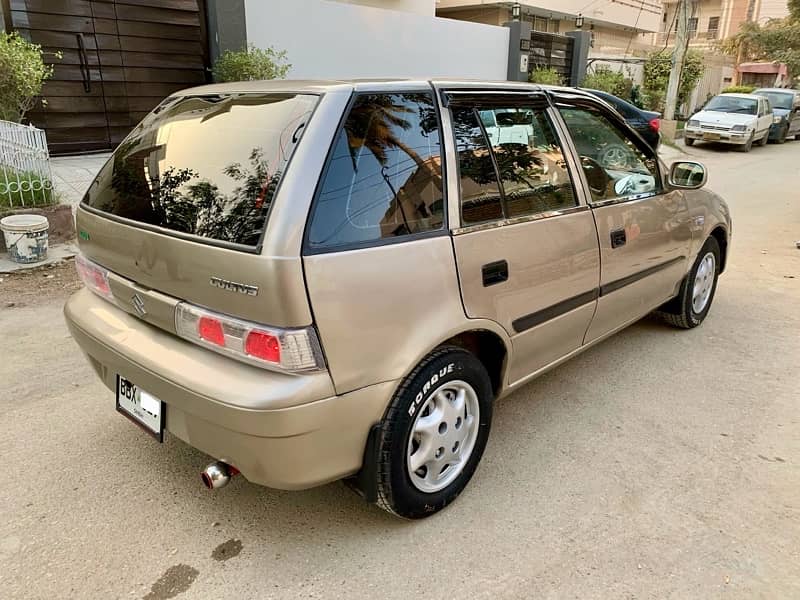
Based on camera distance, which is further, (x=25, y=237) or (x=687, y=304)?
(x=25, y=237)

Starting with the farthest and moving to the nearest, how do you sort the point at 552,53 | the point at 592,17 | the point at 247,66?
the point at 592,17 < the point at 552,53 < the point at 247,66

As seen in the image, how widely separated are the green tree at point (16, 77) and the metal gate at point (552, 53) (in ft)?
44.0

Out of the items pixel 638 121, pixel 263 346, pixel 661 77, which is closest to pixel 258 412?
pixel 263 346

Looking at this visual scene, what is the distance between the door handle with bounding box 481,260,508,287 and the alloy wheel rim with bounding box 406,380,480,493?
45cm

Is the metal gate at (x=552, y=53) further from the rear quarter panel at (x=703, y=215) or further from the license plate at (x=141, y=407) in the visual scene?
the license plate at (x=141, y=407)

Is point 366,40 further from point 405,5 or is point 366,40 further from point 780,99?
point 780,99

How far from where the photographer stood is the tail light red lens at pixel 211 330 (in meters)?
2.19

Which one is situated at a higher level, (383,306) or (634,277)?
(383,306)

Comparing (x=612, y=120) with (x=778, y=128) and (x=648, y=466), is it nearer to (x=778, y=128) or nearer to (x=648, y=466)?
(x=648, y=466)

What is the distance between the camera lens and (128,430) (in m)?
3.25

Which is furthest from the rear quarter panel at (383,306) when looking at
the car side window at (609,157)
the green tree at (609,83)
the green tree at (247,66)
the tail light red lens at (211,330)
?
the green tree at (609,83)

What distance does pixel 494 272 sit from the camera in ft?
8.80

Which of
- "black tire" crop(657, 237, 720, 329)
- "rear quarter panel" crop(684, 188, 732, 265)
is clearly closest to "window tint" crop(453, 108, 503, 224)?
"rear quarter panel" crop(684, 188, 732, 265)

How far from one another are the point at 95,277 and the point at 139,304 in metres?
0.47
